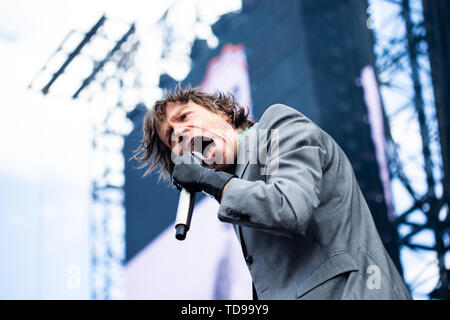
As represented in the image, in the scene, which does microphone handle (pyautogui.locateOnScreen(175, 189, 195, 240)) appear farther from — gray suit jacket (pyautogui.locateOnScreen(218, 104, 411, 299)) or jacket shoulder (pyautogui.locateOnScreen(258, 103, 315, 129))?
jacket shoulder (pyautogui.locateOnScreen(258, 103, 315, 129))

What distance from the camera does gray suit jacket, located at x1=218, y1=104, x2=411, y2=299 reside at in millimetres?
1174

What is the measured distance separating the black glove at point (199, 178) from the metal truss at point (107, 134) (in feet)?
25.8

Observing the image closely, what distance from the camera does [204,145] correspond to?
1672mm

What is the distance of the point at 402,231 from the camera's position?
5551 millimetres

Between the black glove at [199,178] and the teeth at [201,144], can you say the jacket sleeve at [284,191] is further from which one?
the teeth at [201,144]

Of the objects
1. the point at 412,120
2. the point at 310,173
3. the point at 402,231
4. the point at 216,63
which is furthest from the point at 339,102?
the point at 310,173

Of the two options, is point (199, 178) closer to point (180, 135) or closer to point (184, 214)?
point (184, 214)

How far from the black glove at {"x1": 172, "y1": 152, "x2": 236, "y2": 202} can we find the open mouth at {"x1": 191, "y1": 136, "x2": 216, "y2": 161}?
0.91 ft

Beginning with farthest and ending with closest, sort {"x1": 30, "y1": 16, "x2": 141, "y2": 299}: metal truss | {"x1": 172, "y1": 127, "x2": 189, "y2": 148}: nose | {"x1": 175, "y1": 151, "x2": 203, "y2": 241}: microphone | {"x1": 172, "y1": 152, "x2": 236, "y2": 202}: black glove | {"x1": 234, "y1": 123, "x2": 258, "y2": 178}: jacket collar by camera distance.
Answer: {"x1": 30, "y1": 16, "x2": 141, "y2": 299}: metal truss, {"x1": 172, "y1": 127, "x2": 189, "y2": 148}: nose, {"x1": 234, "y1": 123, "x2": 258, "y2": 178}: jacket collar, {"x1": 175, "y1": 151, "x2": 203, "y2": 241}: microphone, {"x1": 172, "y1": 152, "x2": 236, "y2": 202}: black glove

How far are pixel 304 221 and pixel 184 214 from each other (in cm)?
35

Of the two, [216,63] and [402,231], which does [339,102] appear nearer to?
[402,231]

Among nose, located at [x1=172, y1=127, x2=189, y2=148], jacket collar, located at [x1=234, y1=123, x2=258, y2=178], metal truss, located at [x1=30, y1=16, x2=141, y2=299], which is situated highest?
metal truss, located at [x1=30, y1=16, x2=141, y2=299]

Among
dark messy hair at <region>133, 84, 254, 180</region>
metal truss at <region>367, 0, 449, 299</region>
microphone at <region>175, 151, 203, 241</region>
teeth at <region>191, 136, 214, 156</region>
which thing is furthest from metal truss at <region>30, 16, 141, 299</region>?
microphone at <region>175, 151, 203, 241</region>
